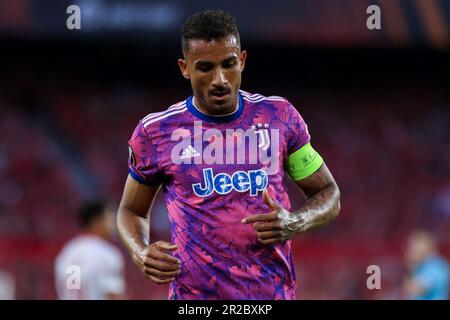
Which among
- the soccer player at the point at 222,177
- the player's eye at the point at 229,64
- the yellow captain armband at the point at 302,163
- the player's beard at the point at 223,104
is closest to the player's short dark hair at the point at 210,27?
the soccer player at the point at 222,177

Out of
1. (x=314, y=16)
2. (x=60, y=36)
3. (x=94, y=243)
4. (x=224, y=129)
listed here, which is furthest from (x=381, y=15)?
(x=224, y=129)

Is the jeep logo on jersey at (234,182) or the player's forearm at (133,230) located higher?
the jeep logo on jersey at (234,182)

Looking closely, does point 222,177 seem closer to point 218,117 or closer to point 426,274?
point 218,117

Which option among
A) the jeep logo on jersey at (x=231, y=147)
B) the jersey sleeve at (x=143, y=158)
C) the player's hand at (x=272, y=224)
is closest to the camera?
the player's hand at (x=272, y=224)

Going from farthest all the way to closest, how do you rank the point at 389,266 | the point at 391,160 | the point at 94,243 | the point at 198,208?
1. the point at 391,160
2. the point at 389,266
3. the point at 94,243
4. the point at 198,208

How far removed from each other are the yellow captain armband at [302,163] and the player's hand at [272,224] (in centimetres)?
36

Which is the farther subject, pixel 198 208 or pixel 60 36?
pixel 60 36

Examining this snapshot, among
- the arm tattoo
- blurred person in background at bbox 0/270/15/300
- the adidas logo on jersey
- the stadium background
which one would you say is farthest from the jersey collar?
the stadium background

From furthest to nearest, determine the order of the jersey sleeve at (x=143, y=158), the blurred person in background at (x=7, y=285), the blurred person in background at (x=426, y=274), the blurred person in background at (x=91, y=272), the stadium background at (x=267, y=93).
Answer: the stadium background at (x=267, y=93), the blurred person in background at (x=7, y=285), the blurred person in background at (x=426, y=274), the blurred person in background at (x=91, y=272), the jersey sleeve at (x=143, y=158)

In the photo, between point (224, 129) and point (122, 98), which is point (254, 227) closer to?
point (224, 129)

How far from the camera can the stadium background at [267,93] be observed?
1220cm

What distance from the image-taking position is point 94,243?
22.2ft

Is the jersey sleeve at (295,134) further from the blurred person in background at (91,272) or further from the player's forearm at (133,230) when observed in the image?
the blurred person in background at (91,272)

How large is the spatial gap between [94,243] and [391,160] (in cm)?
879
